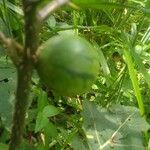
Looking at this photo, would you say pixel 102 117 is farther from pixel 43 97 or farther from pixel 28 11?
pixel 28 11

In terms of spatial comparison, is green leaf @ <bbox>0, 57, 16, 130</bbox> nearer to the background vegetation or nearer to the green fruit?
the background vegetation

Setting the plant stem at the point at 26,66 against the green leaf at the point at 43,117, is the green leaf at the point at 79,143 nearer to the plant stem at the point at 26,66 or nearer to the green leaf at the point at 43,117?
the green leaf at the point at 43,117

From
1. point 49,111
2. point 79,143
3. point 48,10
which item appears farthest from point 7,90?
point 48,10

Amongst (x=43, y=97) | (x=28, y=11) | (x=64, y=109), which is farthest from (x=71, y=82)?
(x=64, y=109)

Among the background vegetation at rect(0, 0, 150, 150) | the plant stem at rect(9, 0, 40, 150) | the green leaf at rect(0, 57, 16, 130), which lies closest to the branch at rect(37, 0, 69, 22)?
the plant stem at rect(9, 0, 40, 150)

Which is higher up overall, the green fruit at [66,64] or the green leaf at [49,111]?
the green fruit at [66,64]

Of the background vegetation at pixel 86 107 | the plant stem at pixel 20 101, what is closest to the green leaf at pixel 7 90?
the background vegetation at pixel 86 107
